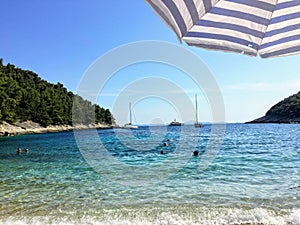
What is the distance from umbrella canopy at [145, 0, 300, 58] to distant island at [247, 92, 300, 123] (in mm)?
113454

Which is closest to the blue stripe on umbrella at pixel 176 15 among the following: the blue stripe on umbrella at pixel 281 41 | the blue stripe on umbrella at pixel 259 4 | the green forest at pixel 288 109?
the blue stripe on umbrella at pixel 259 4

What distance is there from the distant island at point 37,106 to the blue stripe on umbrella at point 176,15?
58030 mm

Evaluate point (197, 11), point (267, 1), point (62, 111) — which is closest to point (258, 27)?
point (267, 1)

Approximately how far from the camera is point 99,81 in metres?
11.5

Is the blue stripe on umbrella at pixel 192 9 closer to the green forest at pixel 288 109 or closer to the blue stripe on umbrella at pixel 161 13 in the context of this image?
the blue stripe on umbrella at pixel 161 13

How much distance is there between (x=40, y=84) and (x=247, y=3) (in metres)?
95.1

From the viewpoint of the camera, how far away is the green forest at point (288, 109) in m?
108

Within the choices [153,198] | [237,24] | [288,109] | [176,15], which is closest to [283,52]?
[237,24]

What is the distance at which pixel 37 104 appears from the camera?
72.6 meters

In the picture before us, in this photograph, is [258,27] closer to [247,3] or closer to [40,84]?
[247,3]

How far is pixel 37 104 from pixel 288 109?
311 ft

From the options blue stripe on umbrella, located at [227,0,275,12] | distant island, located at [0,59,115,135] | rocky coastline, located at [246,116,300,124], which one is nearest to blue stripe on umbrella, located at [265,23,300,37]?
blue stripe on umbrella, located at [227,0,275,12]

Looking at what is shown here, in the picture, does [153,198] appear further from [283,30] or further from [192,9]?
[192,9]

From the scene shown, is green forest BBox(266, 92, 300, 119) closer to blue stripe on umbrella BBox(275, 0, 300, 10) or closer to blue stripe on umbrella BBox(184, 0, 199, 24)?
blue stripe on umbrella BBox(275, 0, 300, 10)
